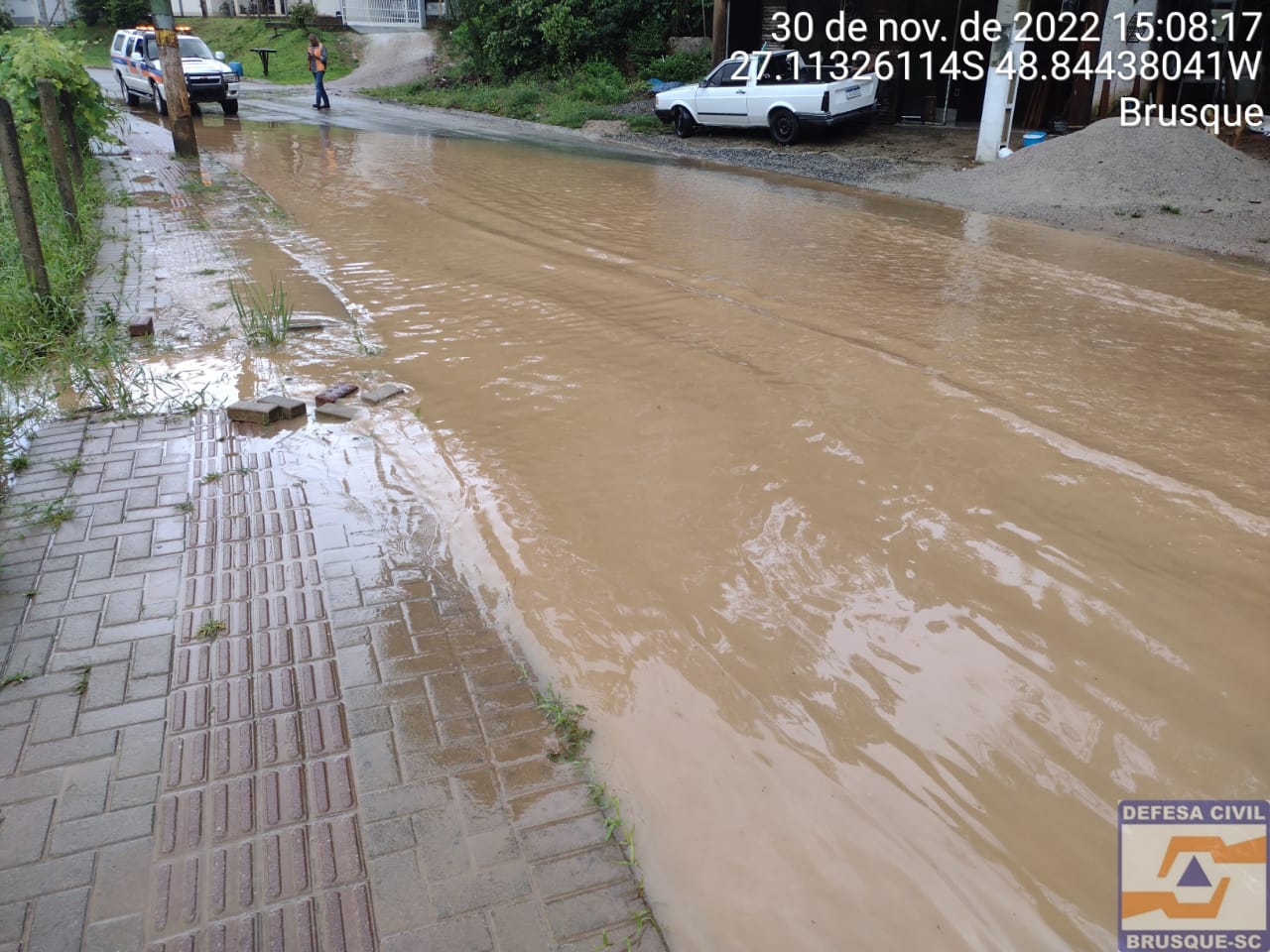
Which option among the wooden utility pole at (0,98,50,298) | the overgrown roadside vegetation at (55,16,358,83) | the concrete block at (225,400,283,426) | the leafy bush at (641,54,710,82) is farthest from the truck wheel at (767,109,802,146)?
the overgrown roadside vegetation at (55,16,358,83)

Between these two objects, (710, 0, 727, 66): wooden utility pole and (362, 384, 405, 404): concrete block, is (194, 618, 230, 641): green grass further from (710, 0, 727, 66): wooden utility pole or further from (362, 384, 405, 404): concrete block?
(710, 0, 727, 66): wooden utility pole

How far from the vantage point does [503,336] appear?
7043mm

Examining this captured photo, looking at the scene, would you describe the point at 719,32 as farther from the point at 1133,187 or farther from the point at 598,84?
the point at 1133,187

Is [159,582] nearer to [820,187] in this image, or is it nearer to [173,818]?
[173,818]

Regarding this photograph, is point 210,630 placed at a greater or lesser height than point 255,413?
lesser

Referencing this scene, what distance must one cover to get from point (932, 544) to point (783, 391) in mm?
1975

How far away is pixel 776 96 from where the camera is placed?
18109mm

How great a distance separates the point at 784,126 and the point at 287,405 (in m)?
15.2

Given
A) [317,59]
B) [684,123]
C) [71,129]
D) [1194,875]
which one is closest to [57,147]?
[71,129]

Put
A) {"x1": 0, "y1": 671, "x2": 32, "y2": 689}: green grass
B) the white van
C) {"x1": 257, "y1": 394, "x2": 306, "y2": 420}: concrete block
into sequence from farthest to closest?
the white van
{"x1": 257, "y1": 394, "x2": 306, "y2": 420}: concrete block
{"x1": 0, "y1": 671, "x2": 32, "y2": 689}: green grass

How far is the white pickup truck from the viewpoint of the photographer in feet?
58.2

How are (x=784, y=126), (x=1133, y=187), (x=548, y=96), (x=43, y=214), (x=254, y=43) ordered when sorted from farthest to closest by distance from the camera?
(x=254, y=43)
(x=548, y=96)
(x=784, y=126)
(x=1133, y=187)
(x=43, y=214)

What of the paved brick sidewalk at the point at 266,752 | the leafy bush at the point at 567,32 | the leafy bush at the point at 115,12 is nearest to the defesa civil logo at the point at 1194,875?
the paved brick sidewalk at the point at 266,752

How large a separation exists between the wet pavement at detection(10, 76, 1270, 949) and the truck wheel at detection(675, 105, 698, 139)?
11507mm
